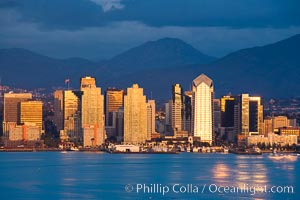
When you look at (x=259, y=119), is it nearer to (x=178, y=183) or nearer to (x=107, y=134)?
(x=107, y=134)

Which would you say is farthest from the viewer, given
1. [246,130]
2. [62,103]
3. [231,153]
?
[62,103]

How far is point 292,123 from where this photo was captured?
469ft

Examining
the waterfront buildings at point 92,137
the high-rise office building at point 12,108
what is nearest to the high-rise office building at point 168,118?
the waterfront buildings at point 92,137

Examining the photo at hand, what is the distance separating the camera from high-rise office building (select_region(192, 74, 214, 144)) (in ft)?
420

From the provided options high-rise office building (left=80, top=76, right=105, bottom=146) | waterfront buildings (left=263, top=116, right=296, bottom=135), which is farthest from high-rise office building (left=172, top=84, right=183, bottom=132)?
waterfront buildings (left=263, top=116, right=296, bottom=135)

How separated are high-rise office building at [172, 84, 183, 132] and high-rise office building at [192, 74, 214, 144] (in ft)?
10.4

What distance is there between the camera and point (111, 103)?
458ft

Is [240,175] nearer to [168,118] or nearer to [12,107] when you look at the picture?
[168,118]

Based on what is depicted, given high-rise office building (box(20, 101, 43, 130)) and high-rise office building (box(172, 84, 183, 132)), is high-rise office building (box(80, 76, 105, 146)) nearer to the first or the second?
high-rise office building (box(20, 101, 43, 130))

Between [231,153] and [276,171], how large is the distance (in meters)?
47.0

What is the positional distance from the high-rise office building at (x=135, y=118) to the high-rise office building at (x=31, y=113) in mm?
11836

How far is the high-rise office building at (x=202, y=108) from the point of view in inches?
5037

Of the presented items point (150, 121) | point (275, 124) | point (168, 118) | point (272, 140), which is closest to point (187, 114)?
point (168, 118)

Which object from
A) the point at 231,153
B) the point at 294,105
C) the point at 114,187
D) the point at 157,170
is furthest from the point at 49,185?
the point at 294,105
